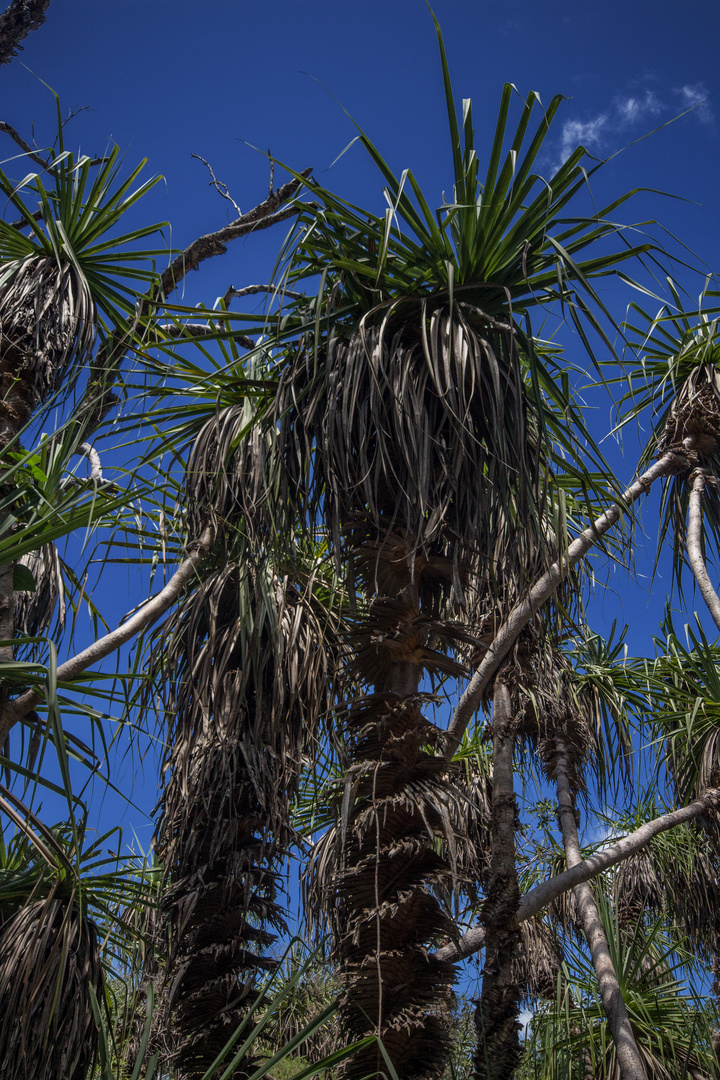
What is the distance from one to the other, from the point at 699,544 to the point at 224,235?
3.22 metres

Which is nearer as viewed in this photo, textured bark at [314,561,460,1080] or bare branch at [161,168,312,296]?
textured bark at [314,561,460,1080]

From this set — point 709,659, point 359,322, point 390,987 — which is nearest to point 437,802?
point 390,987

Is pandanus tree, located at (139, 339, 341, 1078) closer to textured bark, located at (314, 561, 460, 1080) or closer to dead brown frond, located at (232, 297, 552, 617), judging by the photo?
dead brown frond, located at (232, 297, 552, 617)

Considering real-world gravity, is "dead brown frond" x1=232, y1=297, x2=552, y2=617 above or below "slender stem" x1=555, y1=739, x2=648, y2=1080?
above

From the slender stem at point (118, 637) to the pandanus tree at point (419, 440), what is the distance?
314 mm

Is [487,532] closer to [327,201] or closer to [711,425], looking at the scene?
[327,201]

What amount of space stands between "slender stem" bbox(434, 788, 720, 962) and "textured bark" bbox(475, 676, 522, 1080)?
9 cm

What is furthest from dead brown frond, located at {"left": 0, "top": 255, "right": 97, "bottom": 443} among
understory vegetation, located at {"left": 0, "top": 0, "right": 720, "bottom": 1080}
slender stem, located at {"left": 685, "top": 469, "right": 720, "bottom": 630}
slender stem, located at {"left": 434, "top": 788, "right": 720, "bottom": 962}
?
slender stem, located at {"left": 685, "top": 469, "right": 720, "bottom": 630}

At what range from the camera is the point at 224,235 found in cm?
442

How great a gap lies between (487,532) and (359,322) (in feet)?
3.13

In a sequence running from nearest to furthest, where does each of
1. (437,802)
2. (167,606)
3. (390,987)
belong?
(390,987) < (437,802) < (167,606)

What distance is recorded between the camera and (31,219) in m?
4.09

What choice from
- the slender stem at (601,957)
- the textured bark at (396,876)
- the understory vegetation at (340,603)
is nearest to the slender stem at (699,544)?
the understory vegetation at (340,603)

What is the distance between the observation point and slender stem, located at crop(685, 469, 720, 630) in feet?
16.1
